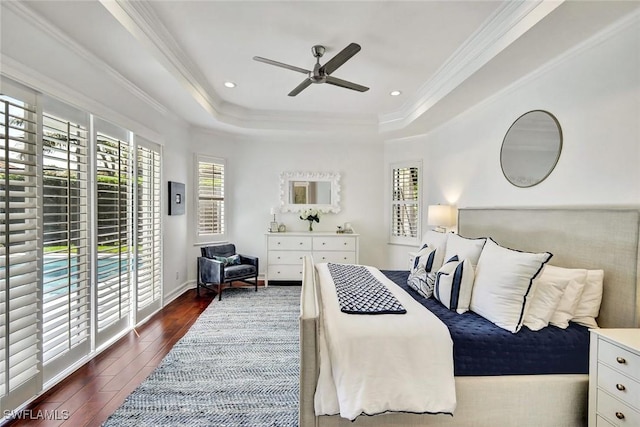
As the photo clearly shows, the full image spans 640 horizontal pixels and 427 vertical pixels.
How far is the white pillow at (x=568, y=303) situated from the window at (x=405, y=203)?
297 centimetres

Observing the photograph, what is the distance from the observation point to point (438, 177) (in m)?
4.37

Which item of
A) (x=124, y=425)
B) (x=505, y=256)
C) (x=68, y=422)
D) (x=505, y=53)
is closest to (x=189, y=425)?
(x=124, y=425)

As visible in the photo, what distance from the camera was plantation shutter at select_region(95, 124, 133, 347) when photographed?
8.43 feet

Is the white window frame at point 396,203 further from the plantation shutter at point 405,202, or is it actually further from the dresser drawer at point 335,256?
the dresser drawer at point 335,256

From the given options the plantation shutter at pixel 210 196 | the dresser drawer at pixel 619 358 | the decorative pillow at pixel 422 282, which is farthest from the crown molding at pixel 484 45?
the plantation shutter at pixel 210 196

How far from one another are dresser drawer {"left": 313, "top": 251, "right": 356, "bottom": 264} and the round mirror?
2.60m

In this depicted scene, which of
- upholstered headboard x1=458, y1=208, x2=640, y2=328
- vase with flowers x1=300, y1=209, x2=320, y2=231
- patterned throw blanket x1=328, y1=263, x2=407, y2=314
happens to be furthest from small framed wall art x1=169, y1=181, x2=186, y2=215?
upholstered headboard x1=458, y1=208, x2=640, y2=328

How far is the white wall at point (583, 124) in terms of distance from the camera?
1.85m

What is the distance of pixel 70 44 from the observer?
216 centimetres

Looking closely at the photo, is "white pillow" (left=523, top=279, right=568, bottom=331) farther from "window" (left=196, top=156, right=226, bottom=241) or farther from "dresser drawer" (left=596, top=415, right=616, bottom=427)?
"window" (left=196, top=156, right=226, bottom=241)

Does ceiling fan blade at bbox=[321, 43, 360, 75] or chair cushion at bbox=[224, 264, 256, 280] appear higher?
ceiling fan blade at bbox=[321, 43, 360, 75]

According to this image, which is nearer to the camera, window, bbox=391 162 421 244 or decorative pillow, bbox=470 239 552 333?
decorative pillow, bbox=470 239 552 333

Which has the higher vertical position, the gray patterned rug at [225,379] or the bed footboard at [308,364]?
the bed footboard at [308,364]

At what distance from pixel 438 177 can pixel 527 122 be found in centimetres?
176
